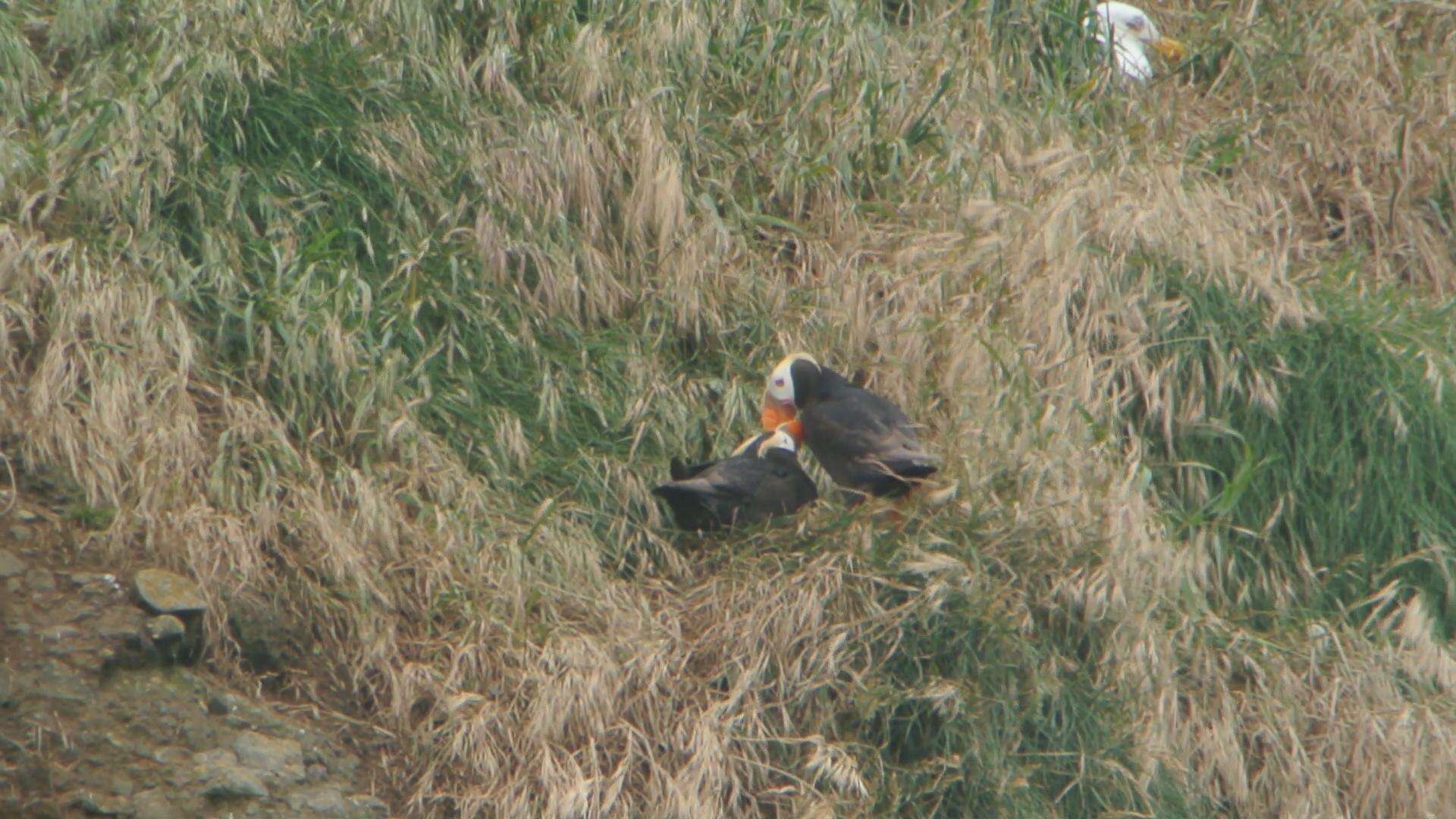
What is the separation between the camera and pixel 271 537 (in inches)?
145

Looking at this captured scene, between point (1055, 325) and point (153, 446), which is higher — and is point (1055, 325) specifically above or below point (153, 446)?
below

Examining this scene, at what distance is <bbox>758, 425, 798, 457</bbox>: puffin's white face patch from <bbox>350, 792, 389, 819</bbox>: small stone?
1.21 m

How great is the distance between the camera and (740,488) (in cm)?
390

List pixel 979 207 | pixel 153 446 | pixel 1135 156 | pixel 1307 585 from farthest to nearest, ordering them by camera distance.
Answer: pixel 1135 156
pixel 979 207
pixel 1307 585
pixel 153 446

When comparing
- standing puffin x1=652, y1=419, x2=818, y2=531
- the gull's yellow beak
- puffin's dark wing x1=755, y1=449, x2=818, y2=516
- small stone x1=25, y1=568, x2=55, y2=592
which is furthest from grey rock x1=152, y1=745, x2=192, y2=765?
the gull's yellow beak

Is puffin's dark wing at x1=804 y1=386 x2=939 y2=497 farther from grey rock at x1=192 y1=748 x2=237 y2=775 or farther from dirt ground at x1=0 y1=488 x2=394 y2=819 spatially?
grey rock at x1=192 y1=748 x2=237 y2=775

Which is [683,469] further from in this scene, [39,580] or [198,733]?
[39,580]

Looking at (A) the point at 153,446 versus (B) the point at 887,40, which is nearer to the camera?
(A) the point at 153,446

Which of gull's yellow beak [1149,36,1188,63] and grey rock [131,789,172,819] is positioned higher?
grey rock [131,789,172,819]

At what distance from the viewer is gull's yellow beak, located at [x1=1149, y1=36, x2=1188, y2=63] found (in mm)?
5738

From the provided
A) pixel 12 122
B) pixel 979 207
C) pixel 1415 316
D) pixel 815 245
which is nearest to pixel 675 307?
pixel 815 245

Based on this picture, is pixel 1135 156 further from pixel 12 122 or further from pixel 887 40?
pixel 12 122

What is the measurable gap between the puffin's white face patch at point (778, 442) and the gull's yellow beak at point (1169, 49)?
2470mm

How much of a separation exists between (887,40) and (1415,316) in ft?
5.86
